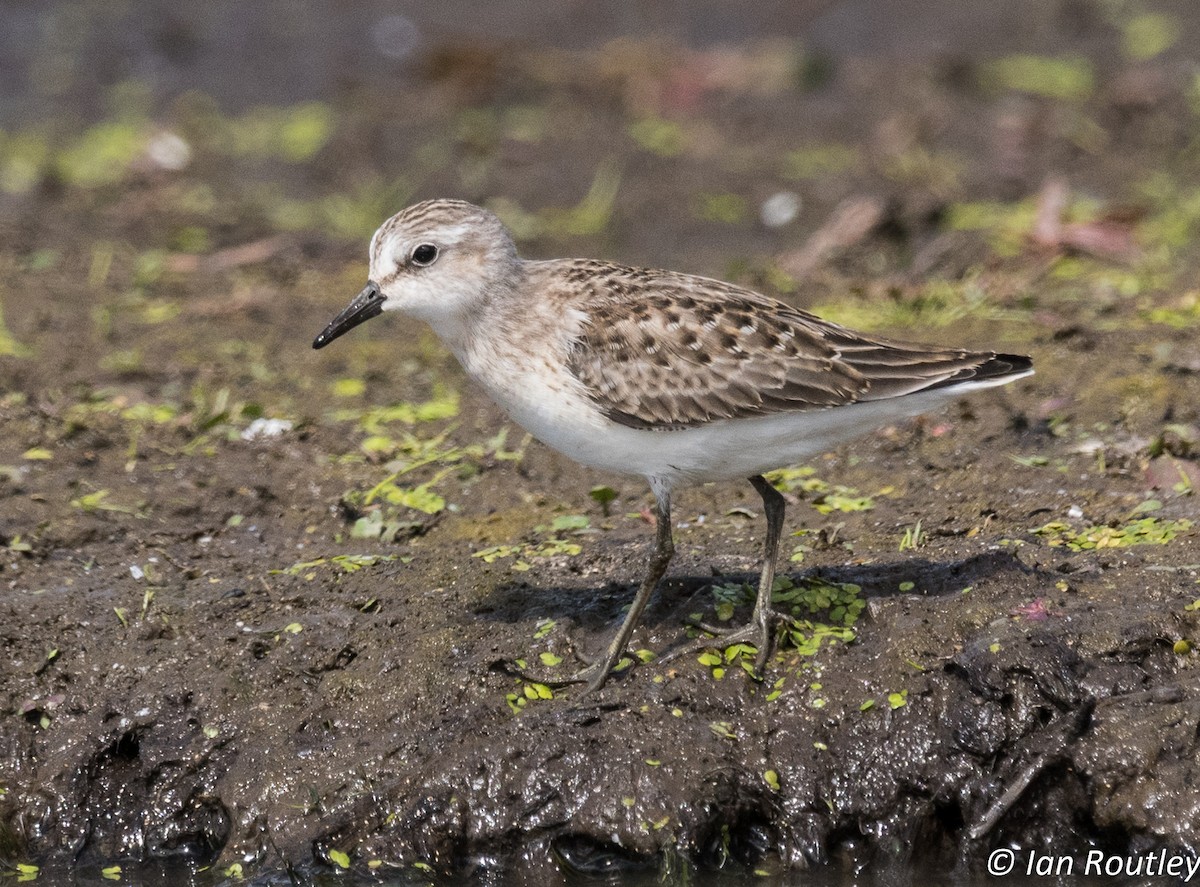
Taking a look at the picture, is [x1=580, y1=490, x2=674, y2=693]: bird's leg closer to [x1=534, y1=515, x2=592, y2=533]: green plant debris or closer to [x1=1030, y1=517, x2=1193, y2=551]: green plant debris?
[x1=534, y1=515, x2=592, y2=533]: green plant debris

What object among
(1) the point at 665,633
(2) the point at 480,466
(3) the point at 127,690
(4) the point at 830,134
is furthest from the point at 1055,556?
(4) the point at 830,134

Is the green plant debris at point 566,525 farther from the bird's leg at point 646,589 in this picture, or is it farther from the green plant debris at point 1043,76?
the green plant debris at point 1043,76

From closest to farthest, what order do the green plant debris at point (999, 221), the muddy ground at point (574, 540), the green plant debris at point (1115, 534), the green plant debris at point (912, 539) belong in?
the muddy ground at point (574, 540) → the green plant debris at point (1115, 534) → the green plant debris at point (912, 539) → the green plant debris at point (999, 221)

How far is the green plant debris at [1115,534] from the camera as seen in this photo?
281 inches

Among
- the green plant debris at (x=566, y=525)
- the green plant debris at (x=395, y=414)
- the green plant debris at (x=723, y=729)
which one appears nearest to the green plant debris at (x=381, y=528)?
the green plant debris at (x=566, y=525)

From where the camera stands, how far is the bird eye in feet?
22.5

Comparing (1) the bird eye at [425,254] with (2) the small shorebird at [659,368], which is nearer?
(2) the small shorebird at [659,368]

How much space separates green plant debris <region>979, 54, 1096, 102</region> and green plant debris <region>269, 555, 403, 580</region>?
30.3 ft

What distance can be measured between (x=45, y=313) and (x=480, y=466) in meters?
3.74

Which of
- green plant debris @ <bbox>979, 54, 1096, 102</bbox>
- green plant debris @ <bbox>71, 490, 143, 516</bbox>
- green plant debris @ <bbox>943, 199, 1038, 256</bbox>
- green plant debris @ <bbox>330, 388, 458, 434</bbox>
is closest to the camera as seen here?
green plant debris @ <bbox>71, 490, 143, 516</bbox>

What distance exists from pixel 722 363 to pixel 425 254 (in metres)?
1.39

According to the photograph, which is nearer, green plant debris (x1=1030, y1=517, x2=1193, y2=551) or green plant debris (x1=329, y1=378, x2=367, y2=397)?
green plant debris (x1=1030, y1=517, x2=1193, y2=551)

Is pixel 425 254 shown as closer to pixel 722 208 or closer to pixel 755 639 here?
pixel 755 639

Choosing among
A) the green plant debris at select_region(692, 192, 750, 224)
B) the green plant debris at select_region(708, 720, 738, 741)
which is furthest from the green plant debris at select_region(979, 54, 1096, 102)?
the green plant debris at select_region(708, 720, 738, 741)
